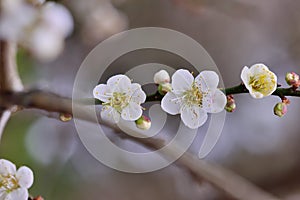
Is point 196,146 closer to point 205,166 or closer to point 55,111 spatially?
point 205,166

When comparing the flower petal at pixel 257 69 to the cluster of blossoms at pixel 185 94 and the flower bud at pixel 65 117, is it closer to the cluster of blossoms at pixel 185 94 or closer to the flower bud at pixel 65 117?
the cluster of blossoms at pixel 185 94

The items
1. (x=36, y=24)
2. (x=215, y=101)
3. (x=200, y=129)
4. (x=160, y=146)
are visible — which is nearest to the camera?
(x=215, y=101)

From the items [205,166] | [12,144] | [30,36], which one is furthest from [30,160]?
[205,166]

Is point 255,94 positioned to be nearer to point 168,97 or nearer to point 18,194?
point 168,97

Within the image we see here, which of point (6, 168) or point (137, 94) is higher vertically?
point (137, 94)

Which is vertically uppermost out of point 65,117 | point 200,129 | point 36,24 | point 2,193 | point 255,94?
point 200,129

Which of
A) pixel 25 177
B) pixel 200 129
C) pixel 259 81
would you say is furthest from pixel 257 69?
pixel 200 129

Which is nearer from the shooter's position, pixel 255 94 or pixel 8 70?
pixel 255 94
